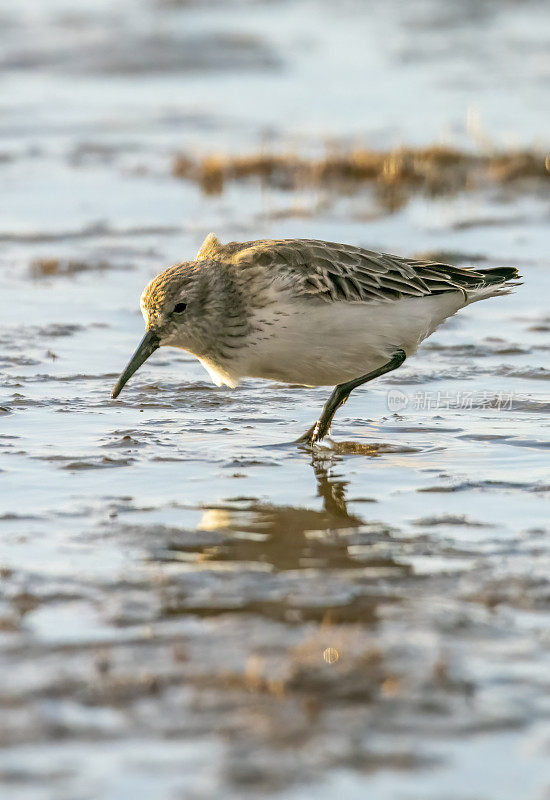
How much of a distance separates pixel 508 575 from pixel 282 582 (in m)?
0.94

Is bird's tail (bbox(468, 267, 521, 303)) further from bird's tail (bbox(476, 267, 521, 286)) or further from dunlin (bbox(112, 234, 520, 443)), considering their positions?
dunlin (bbox(112, 234, 520, 443))

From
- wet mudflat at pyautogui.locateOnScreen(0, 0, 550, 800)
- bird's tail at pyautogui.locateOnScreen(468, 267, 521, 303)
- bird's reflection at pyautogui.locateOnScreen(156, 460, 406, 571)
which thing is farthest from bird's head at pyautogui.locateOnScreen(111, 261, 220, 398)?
bird's tail at pyautogui.locateOnScreen(468, 267, 521, 303)

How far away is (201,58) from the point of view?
87.7ft

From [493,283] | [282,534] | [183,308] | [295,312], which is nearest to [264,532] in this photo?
[282,534]

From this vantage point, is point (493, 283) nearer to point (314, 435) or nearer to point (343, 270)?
point (343, 270)

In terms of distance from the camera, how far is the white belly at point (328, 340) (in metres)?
7.08

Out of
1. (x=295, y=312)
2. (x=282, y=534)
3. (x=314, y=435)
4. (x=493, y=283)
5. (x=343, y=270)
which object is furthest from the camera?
(x=493, y=283)

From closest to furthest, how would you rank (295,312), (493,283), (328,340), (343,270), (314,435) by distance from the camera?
(295,312)
(328,340)
(343,270)
(314,435)
(493,283)

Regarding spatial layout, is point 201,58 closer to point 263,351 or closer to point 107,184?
point 107,184

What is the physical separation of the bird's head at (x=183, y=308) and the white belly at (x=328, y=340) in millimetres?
235

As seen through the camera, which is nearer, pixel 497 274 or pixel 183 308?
pixel 183 308

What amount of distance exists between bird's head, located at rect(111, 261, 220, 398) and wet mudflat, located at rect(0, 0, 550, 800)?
0.62 metres

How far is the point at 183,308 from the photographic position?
24.0 ft

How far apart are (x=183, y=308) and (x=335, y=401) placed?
108 centimetres
